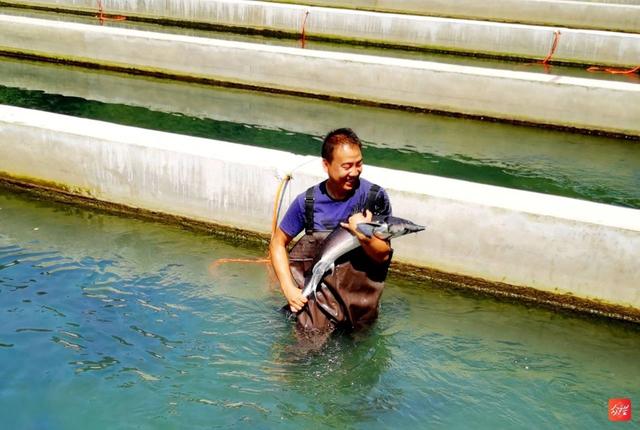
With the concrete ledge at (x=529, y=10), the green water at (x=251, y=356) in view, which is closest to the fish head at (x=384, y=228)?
the green water at (x=251, y=356)

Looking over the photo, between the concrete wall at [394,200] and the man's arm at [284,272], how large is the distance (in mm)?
1972

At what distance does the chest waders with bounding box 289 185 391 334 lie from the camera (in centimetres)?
445

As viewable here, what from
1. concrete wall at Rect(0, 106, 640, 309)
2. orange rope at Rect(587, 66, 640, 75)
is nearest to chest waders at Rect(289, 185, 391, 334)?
concrete wall at Rect(0, 106, 640, 309)

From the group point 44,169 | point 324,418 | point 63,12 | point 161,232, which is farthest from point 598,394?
point 63,12

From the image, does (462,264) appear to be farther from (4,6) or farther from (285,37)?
(4,6)

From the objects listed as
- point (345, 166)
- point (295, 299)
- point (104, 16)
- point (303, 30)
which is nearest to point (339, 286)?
point (295, 299)

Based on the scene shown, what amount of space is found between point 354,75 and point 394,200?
634cm

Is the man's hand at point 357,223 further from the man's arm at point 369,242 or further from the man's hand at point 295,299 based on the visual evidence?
the man's hand at point 295,299

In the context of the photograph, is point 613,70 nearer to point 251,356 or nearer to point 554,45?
point 554,45

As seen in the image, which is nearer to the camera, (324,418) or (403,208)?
(324,418)

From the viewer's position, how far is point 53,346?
16.9 ft

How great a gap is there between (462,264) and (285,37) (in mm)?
12548

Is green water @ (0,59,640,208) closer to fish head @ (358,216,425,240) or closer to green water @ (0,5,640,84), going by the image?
green water @ (0,5,640,84)

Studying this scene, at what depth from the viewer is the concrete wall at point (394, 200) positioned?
579cm
